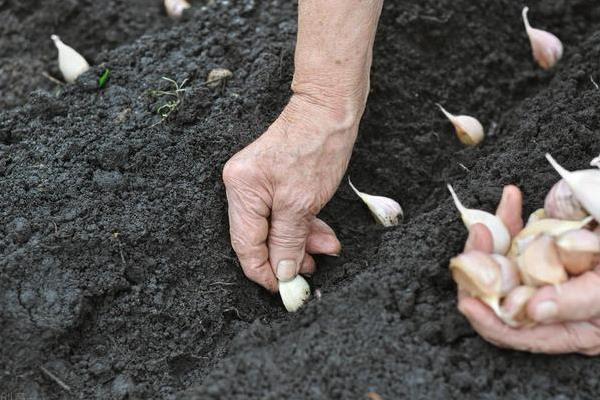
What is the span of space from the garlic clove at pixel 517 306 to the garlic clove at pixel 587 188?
10.8 inches

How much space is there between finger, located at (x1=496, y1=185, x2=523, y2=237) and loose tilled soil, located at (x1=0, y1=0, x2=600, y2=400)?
15 centimetres

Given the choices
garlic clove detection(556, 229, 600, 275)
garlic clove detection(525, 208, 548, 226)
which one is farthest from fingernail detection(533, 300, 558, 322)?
garlic clove detection(525, 208, 548, 226)

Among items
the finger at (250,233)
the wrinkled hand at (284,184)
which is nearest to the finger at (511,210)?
the wrinkled hand at (284,184)

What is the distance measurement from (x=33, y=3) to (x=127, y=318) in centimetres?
172

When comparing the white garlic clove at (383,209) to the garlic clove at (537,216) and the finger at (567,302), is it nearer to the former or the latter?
the garlic clove at (537,216)

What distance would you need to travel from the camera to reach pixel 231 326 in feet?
6.84

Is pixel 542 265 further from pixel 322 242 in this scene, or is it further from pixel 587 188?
pixel 322 242

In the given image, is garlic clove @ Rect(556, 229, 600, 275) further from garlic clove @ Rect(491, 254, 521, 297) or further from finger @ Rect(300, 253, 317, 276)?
finger @ Rect(300, 253, 317, 276)

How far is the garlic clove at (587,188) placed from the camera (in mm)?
1738

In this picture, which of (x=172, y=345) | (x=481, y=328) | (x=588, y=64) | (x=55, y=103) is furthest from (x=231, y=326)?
(x=588, y=64)

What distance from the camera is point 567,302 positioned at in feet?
5.12

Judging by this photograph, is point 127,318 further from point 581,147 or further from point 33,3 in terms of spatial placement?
point 33,3

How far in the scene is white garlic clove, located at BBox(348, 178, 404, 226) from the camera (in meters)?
2.33

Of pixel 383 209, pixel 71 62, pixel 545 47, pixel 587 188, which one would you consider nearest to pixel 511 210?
pixel 587 188
